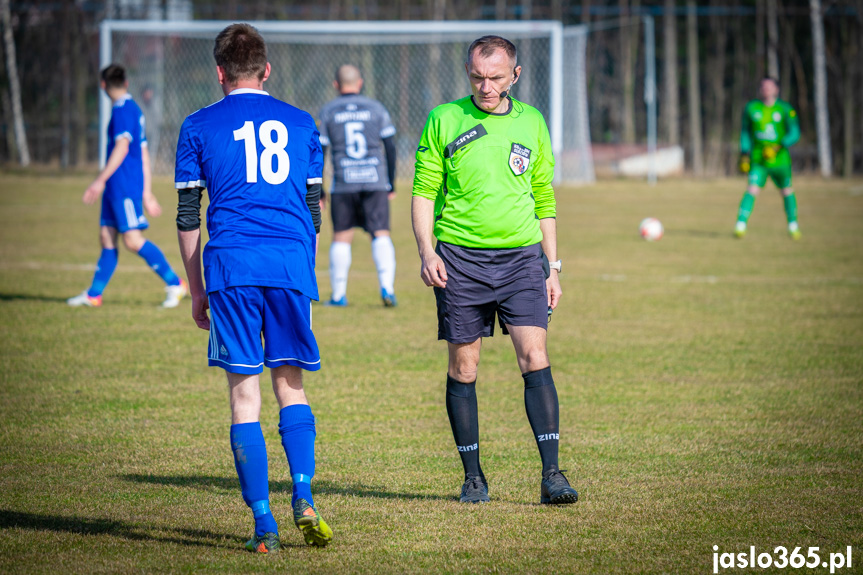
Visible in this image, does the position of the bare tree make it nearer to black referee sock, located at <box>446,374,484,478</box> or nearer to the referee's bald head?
the referee's bald head

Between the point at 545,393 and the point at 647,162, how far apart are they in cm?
3190

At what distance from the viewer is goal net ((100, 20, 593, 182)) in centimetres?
2503

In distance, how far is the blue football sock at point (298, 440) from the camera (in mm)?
3695

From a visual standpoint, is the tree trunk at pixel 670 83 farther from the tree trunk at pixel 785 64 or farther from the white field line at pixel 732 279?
the white field line at pixel 732 279

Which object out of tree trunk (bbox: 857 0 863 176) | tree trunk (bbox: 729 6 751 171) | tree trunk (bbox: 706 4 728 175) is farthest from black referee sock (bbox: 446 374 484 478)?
tree trunk (bbox: 729 6 751 171)

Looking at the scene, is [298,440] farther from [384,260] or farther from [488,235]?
[384,260]

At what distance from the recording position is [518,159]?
14.0ft

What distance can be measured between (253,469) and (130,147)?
21.9 ft

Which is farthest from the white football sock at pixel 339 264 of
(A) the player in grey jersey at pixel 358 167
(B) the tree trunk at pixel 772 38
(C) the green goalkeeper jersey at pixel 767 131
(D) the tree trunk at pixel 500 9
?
(B) the tree trunk at pixel 772 38

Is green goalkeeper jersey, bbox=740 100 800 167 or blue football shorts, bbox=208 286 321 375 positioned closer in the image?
blue football shorts, bbox=208 286 321 375

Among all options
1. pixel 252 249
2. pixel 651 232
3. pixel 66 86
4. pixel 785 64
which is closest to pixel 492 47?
pixel 252 249

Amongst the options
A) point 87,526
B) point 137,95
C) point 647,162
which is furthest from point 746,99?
point 87,526

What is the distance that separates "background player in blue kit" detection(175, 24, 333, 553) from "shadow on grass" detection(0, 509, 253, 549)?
0.85 ft

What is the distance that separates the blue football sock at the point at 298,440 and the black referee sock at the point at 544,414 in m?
1.06
